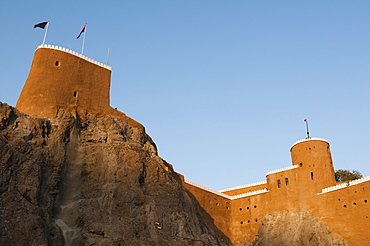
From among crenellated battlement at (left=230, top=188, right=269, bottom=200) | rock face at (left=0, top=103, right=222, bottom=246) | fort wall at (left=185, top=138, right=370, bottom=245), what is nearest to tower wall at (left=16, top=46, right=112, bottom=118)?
rock face at (left=0, top=103, right=222, bottom=246)

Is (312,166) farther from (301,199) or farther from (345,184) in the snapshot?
(345,184)

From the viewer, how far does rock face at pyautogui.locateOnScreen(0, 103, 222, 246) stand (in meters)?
23.0

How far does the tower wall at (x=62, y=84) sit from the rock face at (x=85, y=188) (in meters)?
1.22

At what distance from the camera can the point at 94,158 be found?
28062mm

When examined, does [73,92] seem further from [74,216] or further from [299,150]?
[299,150]

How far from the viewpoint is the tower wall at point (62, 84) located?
29.6 m

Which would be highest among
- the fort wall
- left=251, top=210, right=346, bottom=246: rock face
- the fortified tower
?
the fortified tower

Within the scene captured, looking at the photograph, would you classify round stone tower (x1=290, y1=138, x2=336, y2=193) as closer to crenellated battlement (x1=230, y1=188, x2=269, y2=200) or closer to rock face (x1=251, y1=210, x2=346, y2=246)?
rock face (x1=251, y1=210, x2=346, y2=246)

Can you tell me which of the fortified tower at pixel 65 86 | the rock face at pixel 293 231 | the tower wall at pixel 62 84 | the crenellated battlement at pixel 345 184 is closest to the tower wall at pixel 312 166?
the crenellated battlement at pixel 345 184

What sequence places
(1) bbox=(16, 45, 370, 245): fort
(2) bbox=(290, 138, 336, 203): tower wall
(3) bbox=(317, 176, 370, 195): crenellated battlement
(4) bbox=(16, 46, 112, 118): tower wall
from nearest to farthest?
(4) bbox=(16, 46, 112, 118): tower wall → (1) bbox=(16, 45, 370, 245): fort → (3) bbox=(317, 176, 370, 195): crenellated battlement → (2) bbox=(290, 138, 336, 203): tower wall

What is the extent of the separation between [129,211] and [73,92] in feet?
33.5

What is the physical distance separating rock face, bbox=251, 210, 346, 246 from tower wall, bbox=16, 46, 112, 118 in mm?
18138

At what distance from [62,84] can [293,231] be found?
75.2ft

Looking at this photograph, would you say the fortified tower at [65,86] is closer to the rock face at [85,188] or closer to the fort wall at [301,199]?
the rock face at [85,188]
